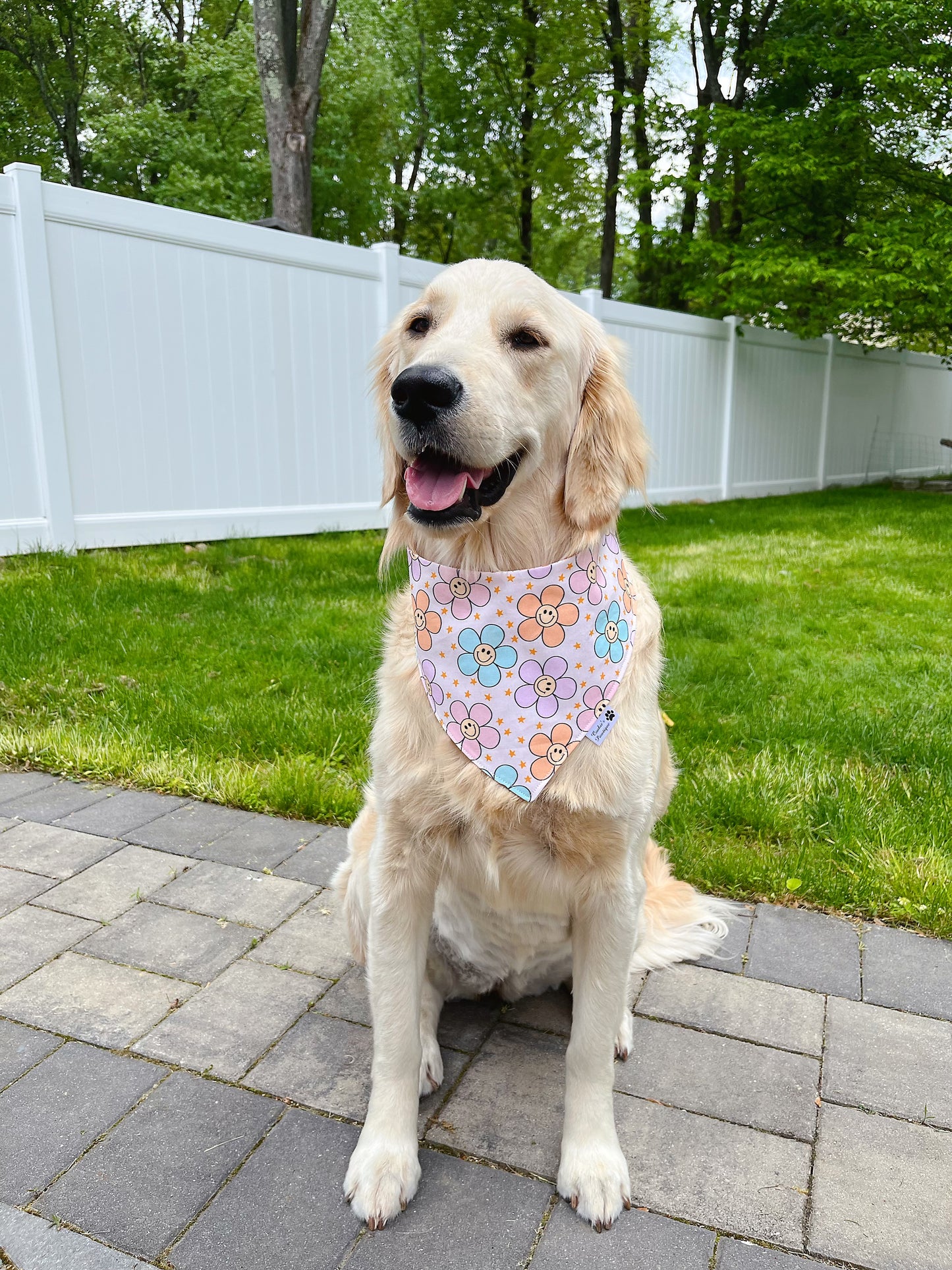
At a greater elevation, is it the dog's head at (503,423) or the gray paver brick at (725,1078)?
the dog's head at (503,423)

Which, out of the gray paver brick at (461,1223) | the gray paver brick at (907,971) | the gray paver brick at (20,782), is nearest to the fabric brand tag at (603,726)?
the gray paver brick at (461,1223)

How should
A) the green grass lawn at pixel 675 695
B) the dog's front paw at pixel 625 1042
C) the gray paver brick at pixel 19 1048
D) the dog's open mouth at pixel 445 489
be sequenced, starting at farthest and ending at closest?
the green grass lawn at pixel 675 695 < the dog's front paw at pixel 625 1042 < the gray paver brick at pixel 19 1048 < the dog's open mouth at pixel 445 489

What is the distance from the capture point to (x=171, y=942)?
2459 millimetres

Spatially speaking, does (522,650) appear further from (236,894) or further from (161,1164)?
(236,894)

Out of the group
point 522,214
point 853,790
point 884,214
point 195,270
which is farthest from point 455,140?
point 853,790

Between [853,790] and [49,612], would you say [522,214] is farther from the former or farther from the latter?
[853,790]

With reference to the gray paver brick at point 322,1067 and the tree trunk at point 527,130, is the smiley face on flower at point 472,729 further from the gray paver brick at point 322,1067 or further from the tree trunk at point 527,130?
the tree trunk at point 527,130

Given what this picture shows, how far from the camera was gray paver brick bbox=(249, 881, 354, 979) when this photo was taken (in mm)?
2395

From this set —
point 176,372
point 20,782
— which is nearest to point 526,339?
point 20,782

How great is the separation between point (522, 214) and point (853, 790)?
62.4 ft

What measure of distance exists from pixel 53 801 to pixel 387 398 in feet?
7.30

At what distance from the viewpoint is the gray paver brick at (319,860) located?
9.29 feet

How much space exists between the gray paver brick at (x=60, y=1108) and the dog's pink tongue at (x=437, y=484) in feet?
4.49

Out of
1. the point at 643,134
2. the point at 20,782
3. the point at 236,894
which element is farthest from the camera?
the point at 643,134
